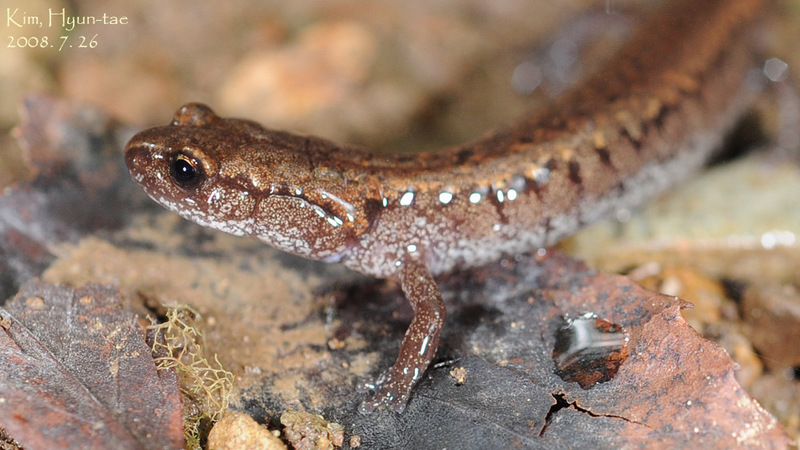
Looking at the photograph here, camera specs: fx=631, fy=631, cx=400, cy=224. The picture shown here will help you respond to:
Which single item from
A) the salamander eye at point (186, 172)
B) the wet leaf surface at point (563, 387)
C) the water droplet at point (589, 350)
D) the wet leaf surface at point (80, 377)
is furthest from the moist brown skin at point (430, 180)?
the wet leaf surface at point (80, 377)

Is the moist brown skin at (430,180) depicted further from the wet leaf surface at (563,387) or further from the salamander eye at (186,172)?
the wet leaf surface at (563,387)

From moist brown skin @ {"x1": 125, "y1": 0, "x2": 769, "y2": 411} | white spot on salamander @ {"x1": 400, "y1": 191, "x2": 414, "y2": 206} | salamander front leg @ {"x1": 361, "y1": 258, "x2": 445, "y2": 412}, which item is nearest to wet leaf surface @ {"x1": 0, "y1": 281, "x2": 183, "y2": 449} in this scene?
moist brown skin @ {"x1": 125, "y1": 0, "x2": 769, "y2": 411}

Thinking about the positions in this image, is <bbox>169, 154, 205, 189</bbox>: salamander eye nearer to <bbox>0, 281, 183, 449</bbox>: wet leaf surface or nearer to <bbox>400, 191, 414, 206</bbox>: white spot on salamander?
<bbox>0, 281, 183, 449</bbox>: wet leaf surface

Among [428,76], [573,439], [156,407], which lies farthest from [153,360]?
[428,76]

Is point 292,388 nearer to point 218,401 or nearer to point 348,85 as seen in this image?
point 218,401

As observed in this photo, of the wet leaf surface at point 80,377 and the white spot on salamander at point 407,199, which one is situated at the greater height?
the white spot on salamander at point 407,199
